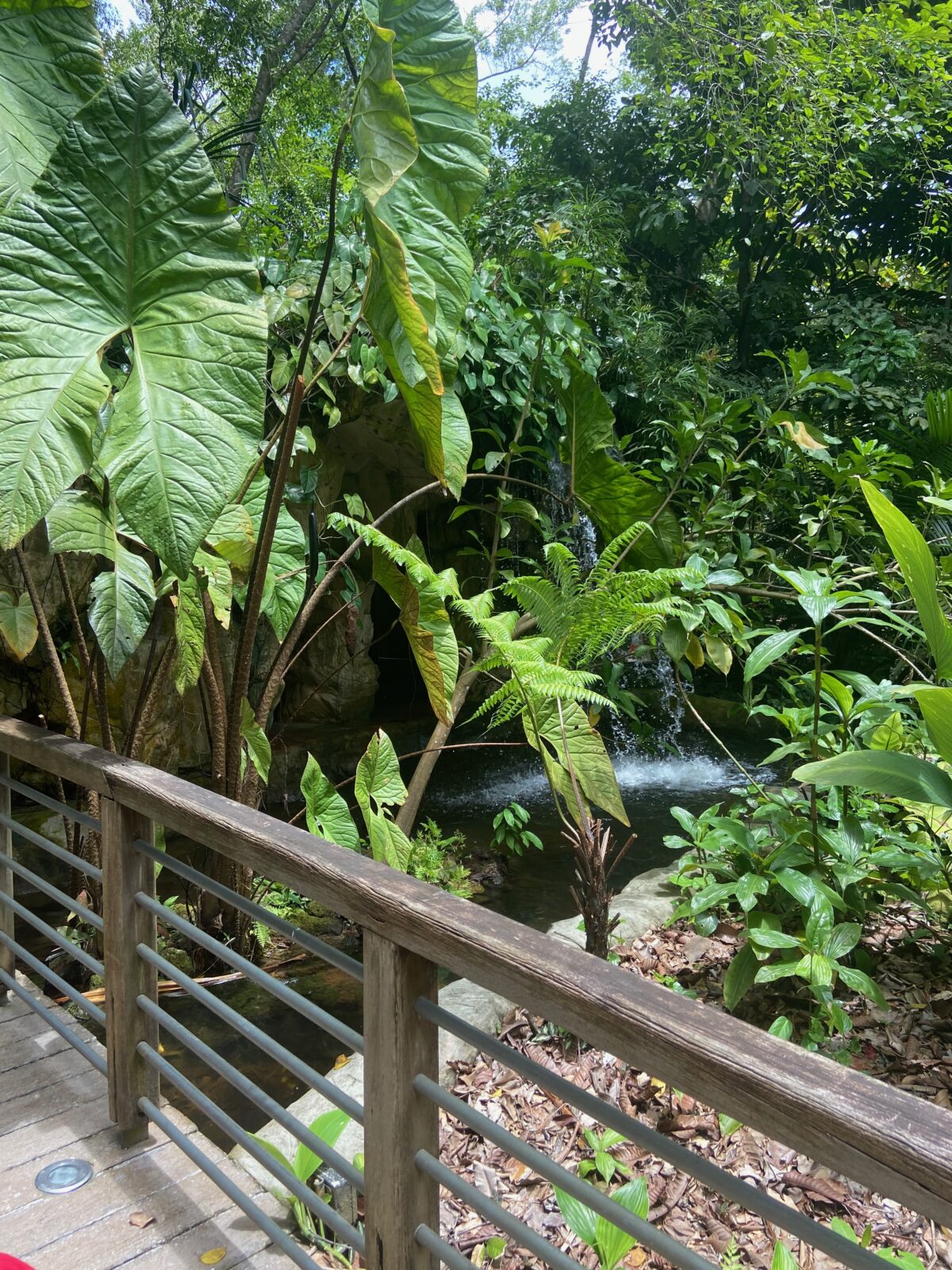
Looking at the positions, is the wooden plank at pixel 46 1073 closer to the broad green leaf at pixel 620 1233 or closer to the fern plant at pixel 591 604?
the broad green leaf at pixel 620 1233

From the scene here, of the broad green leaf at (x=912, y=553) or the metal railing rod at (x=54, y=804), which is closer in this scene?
the broad green leaf at (x=912, y=553)

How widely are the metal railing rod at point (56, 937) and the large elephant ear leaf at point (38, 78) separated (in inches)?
47.4

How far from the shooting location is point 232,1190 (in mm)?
1170

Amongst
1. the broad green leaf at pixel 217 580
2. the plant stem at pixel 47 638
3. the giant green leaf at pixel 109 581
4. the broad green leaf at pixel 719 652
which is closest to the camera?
the giant green leaf at pixel 109 581

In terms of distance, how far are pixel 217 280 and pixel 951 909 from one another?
2024 millimetres

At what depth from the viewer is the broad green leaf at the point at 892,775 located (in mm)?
1236

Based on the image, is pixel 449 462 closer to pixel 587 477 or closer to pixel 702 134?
pixel 587 477

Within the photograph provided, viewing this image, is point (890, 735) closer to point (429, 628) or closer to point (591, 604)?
point (591, 604)

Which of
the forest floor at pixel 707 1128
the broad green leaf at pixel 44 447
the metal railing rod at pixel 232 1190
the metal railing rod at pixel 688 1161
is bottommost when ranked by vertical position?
the forest floor at pixel 707 1128

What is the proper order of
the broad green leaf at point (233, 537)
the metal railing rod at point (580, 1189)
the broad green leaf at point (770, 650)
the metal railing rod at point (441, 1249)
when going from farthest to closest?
the broad green leaf at point (770, 650), the broad green leaf at point (233, 537), the metal railing rod at point (441, 1249), the metal railing rod at point (580, 1189)

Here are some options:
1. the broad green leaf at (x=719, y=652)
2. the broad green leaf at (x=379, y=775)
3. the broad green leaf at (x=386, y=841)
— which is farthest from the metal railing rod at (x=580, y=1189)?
the broad green leaf at (x=719, y=652)

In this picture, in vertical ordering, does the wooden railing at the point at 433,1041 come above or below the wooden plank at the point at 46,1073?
above

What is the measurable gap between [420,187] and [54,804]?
1.26 metres

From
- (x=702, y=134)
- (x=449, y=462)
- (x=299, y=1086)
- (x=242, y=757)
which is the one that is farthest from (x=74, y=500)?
(x=702, y=134)
